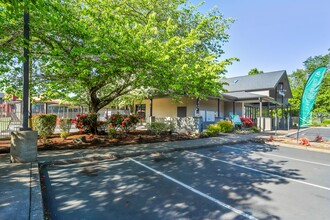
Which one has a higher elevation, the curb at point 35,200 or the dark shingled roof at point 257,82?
the dark shingled roof at point 257,82

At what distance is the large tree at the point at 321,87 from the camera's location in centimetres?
3828

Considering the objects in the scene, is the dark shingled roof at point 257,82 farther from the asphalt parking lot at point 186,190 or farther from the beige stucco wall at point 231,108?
the asphalt parking lot at point 186,190

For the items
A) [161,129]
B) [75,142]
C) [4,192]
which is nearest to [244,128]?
[161,129]

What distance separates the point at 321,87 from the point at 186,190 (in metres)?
48.0

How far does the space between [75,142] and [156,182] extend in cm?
620

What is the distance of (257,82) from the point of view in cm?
2742

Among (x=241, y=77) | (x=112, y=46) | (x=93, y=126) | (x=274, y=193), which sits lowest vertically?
(x=274, y=193)

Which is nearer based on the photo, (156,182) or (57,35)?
(156,182)

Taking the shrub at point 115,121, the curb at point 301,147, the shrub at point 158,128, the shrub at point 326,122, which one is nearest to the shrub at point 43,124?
the shrub at point 115,121

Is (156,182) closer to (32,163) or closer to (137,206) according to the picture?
(137,206)

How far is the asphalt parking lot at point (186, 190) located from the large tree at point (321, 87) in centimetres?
3269

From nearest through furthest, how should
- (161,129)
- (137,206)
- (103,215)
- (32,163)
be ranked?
(103,215) → (137,206) → (32,163) → (161,129)

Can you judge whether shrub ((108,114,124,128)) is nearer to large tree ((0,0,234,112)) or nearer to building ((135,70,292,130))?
large tree ((0,0,234,112))

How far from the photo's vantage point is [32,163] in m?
5.82
